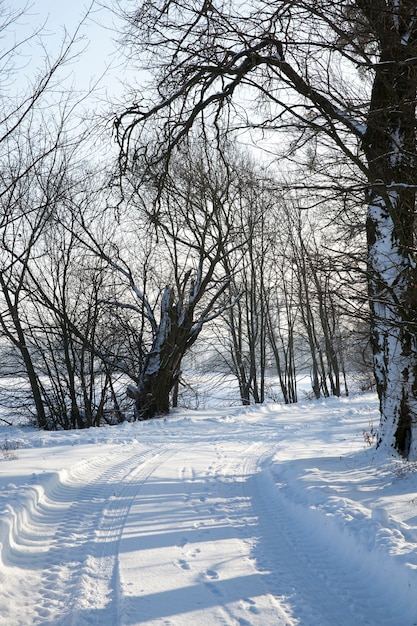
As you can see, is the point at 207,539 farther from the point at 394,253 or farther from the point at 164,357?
the point at 164,357

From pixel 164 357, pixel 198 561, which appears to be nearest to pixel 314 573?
pixel 198 561

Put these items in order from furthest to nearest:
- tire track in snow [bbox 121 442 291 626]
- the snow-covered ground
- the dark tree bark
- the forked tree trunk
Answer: the forked tree trunk
the dark tree bark
the snow-covered ground
tire track in snow [bbox 121 442 291 626]

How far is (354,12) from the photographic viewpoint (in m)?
5.62

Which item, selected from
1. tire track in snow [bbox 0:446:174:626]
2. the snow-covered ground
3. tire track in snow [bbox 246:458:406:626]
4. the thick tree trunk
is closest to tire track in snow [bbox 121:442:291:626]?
the snow-covered ground

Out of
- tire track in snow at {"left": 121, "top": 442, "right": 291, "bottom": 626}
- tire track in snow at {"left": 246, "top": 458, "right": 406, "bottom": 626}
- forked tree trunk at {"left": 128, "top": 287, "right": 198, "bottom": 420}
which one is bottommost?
tire track in snow at {"left": 246, "top": 458, "right": 406, "bottom": 626}

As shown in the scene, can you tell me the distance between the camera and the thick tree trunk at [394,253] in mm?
6434

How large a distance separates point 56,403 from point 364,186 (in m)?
18.5

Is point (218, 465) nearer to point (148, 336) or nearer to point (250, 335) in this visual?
point (148, 336)

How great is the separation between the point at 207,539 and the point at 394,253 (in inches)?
187

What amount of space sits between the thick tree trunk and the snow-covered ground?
0.73 m

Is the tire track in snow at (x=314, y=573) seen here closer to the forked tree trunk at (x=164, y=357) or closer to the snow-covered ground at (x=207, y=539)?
the snow-covered ground at (x=207, y=539)

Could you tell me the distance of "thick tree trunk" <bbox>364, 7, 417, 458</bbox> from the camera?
6.43m

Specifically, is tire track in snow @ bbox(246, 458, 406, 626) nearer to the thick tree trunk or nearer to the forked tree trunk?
the thick tree trunk

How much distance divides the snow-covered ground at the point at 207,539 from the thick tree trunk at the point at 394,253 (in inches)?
28.6
